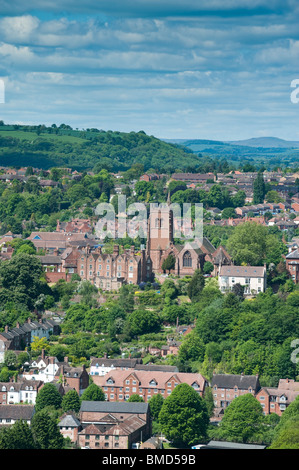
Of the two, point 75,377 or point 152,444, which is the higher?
point 75,377

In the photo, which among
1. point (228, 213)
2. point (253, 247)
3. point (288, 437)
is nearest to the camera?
point (288, 437)

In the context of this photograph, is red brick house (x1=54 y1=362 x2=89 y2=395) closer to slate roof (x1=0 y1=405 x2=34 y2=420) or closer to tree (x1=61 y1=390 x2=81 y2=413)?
tree (x1=61 y1=390 x2=81 y2=413)

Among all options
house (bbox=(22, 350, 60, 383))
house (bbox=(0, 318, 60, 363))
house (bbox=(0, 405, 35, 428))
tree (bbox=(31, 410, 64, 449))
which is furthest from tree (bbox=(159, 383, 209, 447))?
house (bbox=(0, 318, 60, 363))

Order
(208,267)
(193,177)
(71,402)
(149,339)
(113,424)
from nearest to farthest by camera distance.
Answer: (113,424)
(71,402)
(149,339)
(208,267)
(193,177)

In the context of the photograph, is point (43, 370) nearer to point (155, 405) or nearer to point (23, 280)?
point (155, 405)

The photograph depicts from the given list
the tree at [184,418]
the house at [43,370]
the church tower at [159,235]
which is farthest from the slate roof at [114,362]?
the church tower at [159,235]

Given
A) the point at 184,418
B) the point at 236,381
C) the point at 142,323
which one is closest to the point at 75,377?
the point at 184,418

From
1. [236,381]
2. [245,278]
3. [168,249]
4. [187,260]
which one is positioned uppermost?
[168,249]

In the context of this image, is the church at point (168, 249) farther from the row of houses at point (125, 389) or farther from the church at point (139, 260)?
the row of houses at point (125, 389)
